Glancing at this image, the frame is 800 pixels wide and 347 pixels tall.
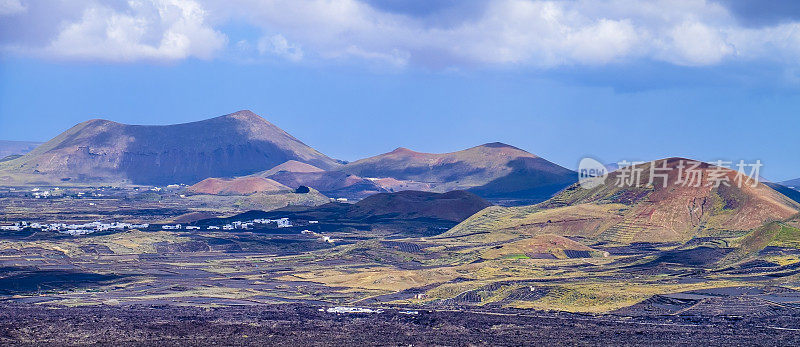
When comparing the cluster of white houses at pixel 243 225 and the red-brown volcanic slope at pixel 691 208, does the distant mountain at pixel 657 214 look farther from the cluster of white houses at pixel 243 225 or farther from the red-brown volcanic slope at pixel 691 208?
the cluster of white houses at pixel 243 225

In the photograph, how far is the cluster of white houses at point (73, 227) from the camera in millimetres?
155488

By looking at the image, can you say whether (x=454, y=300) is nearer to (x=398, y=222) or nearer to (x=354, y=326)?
(x=354, y=326)

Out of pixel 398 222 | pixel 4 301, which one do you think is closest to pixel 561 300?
pixel 4 301

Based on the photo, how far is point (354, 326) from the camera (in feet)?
211

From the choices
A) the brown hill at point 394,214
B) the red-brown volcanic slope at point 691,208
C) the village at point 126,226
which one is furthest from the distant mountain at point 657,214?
the village at point 126,226

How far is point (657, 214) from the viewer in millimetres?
152875
